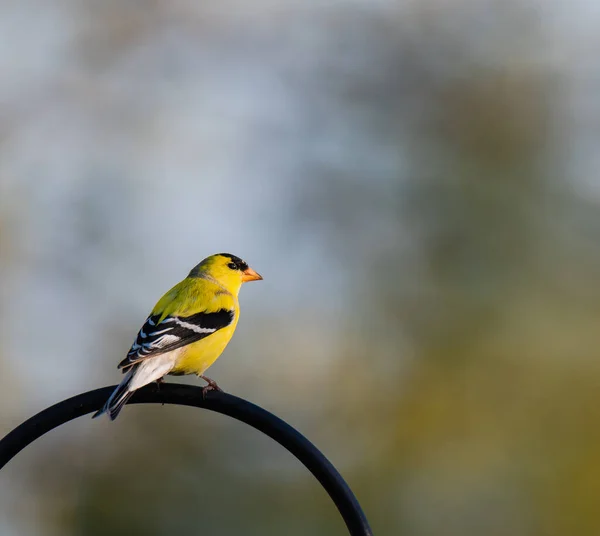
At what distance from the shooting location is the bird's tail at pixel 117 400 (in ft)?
8.88

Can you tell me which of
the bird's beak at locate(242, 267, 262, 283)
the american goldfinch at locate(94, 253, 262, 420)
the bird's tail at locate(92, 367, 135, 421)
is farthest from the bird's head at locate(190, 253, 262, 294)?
the bird's tail at locate(92, 367, 135, 421)

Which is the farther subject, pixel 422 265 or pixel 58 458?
pixel 422 265

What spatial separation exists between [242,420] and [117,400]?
0.50m

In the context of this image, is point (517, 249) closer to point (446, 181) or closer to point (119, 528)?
point (446, 181)

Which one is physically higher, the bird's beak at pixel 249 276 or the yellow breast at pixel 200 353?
the bird's beak at pixel 249 276

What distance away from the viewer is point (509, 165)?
9.83m

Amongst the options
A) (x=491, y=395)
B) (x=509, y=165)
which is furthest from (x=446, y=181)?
(x=491, y=395)

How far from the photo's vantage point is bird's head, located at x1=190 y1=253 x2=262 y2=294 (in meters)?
4.55

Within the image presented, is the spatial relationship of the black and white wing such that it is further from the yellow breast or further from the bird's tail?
the bird's tail

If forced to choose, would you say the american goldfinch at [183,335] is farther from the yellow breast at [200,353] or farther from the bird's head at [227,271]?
the bird's head at [227,271]

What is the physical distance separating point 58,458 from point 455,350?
365 centimetres

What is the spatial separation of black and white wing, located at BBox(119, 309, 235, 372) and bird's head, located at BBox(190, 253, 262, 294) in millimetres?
611

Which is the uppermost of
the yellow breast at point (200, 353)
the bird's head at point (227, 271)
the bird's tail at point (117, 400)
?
the bird's head at point (227, 271)

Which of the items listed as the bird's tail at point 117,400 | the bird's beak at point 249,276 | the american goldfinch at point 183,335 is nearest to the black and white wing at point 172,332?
the american goldfinch at point 183,335
